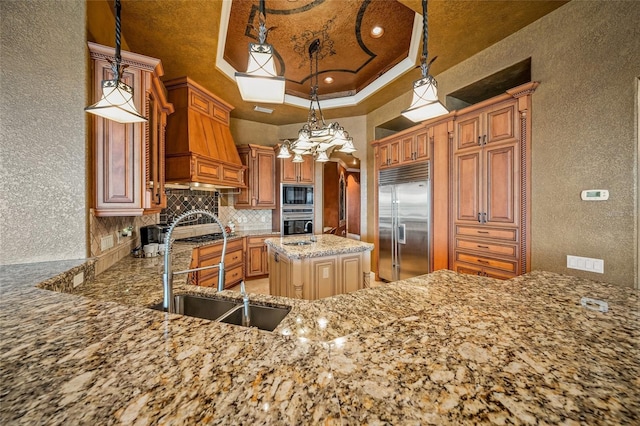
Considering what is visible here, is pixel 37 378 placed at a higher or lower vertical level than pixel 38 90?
lower

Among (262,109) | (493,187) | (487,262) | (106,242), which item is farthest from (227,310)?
(262,109)

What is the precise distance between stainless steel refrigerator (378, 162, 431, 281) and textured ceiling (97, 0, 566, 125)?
4.39ft

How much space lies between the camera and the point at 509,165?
97.7 inches

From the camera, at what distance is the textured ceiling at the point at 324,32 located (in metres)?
2.12

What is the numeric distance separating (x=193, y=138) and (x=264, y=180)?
1.61 m

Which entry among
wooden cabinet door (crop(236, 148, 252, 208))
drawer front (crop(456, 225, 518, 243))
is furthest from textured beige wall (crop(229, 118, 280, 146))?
drawer front (crop(456, 225, 518, 243))

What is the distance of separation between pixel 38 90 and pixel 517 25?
395 cm

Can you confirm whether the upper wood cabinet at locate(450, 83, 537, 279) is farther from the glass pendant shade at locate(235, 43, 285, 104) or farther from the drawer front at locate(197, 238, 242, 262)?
the drawer front at locate(197, 238, 242, 262)

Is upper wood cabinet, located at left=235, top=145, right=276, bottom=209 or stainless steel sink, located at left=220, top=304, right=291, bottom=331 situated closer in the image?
stainless steel sink, located at left=220, top=304, right=291, bottom=331

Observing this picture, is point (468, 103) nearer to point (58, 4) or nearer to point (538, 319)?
point (538, 319)

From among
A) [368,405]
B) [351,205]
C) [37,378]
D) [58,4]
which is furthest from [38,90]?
[351,205]

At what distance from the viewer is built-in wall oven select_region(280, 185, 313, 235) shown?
15.3 ft

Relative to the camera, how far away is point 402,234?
146 inches

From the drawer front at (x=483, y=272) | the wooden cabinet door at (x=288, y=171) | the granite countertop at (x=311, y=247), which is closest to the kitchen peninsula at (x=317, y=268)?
the granite countertop at (x=311, y=247)
